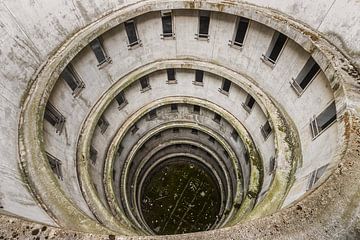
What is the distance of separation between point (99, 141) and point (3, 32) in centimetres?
931

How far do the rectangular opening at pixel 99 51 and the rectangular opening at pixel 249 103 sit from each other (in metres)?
10.3

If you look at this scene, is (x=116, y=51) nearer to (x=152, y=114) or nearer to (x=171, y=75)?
(x=171, y=75)

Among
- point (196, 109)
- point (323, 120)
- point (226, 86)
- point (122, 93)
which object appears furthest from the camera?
point (196, 109)

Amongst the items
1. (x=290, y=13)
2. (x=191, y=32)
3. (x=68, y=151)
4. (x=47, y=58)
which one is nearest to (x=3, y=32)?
(x=47, y=58)

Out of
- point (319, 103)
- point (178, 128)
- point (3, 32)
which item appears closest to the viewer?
point (3, 32)

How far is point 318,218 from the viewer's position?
31.4 feet

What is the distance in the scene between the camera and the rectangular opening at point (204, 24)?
2005 centimetres

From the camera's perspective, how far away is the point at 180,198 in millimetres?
28984

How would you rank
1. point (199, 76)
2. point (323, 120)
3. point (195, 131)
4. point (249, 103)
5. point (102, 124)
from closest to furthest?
1. point (323, 120)
2. point (102, 124)
3. point (249, 103)
4. point (199, 76)
5. point (195, 131)

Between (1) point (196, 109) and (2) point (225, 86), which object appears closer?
(2) point (225, 86)

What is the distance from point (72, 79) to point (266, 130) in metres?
13.2

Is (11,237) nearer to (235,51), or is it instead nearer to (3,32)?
(3,32)

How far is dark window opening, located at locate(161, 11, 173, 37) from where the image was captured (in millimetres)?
20188

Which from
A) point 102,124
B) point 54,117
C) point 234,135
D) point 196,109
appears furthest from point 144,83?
point 234,135
